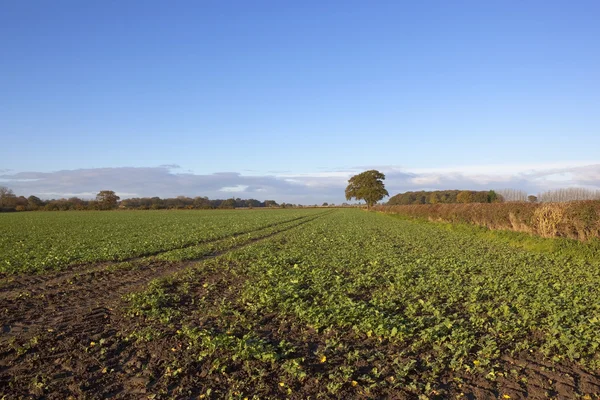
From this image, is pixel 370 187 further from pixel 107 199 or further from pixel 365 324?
pixel 365 324

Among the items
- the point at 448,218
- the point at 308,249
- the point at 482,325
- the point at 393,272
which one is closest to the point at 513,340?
the point at 482,325

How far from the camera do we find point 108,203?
134m

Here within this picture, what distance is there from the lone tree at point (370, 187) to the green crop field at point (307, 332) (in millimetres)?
106816

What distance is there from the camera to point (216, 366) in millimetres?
6156

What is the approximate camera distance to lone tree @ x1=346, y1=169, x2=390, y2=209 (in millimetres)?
120875

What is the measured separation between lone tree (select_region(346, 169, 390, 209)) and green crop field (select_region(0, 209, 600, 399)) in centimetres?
10682

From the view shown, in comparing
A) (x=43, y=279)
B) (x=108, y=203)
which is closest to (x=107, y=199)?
(x=108, y=203)

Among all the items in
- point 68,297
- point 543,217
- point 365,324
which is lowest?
point 68,297

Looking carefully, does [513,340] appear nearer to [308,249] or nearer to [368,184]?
[308,249]

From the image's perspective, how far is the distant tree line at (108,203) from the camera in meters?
121

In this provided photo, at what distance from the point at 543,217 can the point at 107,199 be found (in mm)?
133815

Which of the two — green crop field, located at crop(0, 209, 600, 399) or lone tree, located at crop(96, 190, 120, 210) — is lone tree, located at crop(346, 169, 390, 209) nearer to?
lone tree, located at crop(96, 190, 120, 210)

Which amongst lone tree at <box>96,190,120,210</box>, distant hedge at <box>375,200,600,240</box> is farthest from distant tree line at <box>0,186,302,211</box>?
distant hedge at <box>375,200,600,240</box>

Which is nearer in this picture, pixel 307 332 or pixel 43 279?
pixel 307 332
